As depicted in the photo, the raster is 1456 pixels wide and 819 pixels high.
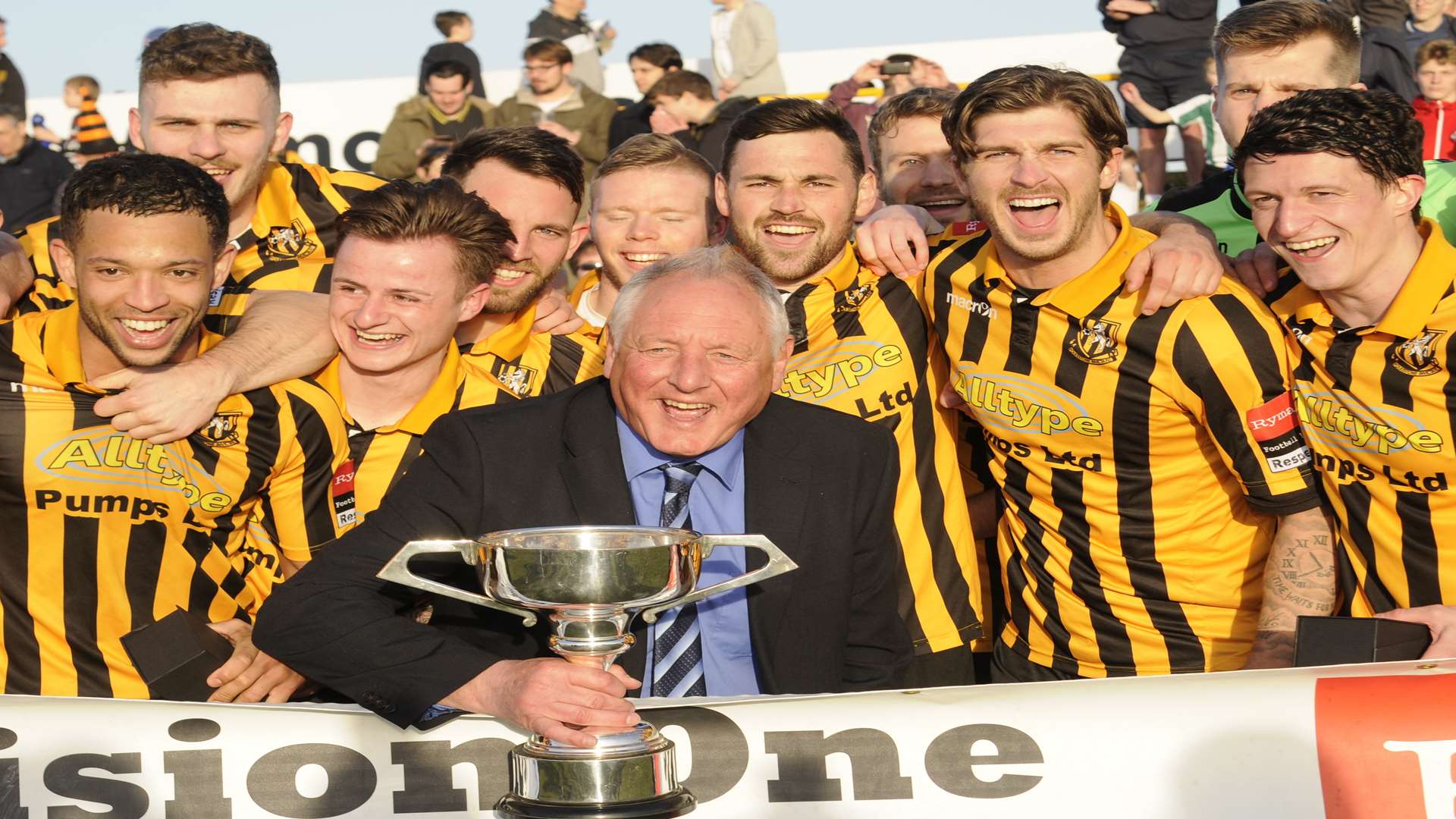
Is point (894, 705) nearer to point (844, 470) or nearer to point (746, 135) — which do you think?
point (844, 470)

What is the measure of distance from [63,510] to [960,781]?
2.25 meters

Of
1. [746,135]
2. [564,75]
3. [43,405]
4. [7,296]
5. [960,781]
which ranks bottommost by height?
[960,781]

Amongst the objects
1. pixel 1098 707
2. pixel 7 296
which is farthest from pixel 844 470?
pixel 7 296

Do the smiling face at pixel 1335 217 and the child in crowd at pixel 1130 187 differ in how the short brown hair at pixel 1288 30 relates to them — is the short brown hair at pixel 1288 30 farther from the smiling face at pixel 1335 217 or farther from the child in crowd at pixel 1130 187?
the child in crowd at pixel 1130 187

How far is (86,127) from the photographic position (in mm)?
14281

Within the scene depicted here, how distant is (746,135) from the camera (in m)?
4.88

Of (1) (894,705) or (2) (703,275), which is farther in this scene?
(2) (703,275)

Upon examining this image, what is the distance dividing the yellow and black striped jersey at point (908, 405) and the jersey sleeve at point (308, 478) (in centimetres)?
127

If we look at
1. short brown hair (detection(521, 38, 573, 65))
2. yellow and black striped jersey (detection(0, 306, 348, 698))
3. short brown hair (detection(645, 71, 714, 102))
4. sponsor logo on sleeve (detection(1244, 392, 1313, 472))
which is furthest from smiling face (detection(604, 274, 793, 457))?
short brown hair (detection(521, 38, 573, 65))

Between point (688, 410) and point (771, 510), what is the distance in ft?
0.98

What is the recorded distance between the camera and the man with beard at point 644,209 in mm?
5051

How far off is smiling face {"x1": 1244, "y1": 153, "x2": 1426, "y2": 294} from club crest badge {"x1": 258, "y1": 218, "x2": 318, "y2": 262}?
3130 mm

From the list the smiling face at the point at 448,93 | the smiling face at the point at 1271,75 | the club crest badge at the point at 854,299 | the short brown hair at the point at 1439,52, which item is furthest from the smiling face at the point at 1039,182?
the smiling face at the point at 448,93

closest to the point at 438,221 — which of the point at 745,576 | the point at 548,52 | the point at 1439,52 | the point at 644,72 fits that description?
the point at 745,576
